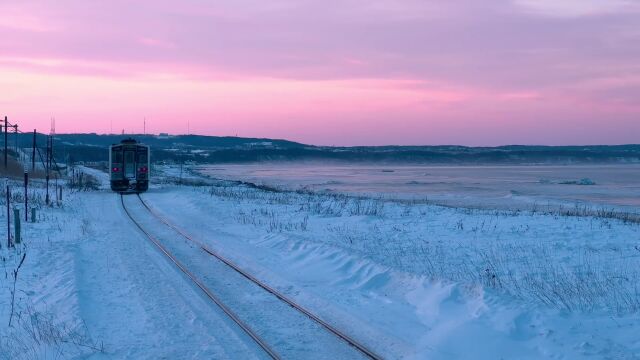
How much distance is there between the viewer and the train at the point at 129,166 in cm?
4138

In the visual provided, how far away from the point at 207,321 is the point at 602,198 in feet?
145

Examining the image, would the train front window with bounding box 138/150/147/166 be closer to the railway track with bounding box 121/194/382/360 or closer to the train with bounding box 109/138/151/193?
the train with bounding box 109/138/151/193

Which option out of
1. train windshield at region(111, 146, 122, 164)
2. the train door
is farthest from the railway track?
train windshield at region(111, 146, 122, 164)

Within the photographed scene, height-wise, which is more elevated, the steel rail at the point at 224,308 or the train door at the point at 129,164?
the train door at the point at 129,164

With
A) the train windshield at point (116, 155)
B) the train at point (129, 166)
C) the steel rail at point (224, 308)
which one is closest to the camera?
the steel rail at point (224, 308)

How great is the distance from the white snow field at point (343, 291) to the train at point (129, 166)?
21170 mm

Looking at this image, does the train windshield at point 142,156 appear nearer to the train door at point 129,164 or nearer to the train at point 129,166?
the train at point 129,166

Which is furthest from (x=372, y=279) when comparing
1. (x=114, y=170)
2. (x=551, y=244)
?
(x=114, y=170)

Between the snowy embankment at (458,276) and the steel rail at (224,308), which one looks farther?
the snowy embankment at (458,276)

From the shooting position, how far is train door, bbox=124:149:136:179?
136ft

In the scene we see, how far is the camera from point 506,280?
11742 millimetres

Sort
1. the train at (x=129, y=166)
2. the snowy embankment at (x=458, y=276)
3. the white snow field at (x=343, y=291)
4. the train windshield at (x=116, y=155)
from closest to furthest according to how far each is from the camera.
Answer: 1. the white snow field at (x=343, y=291)
2. the snowy embankment at (x=458, y=276)
3. the train at (x=129, y=166)
4. the train windshield at (x=116, y=155)

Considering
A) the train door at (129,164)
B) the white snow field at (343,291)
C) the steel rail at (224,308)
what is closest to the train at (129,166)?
the train door at (129,164)

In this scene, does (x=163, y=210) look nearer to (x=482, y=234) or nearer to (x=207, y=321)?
(x=482, y=234)
